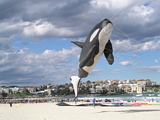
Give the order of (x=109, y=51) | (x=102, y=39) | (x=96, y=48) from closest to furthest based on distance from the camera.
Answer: (x=102, y=39), (x=96, y=48), (x=109, y=51)

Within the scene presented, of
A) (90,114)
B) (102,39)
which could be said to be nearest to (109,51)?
(102,39)

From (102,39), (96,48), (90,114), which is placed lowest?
(90,114)

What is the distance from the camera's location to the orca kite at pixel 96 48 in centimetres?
3775

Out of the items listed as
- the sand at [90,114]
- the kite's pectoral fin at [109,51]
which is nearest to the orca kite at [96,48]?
the kite's pectoral fin at [109,51]

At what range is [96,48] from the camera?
127 feet

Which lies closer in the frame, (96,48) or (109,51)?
(96,48)

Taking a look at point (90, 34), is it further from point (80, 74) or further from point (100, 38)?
point (80, 74)

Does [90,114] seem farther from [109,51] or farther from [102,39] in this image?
[102,39]

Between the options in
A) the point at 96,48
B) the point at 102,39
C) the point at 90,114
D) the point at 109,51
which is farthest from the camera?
the point at 90,114

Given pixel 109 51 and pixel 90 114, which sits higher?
pixel 109 51

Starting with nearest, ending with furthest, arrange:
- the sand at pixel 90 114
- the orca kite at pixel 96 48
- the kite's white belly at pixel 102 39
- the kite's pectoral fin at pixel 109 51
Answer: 1. the sand at pixel 90 114
2. the kite's white belly at pixel 102 39
3. the orca kite at pixel 96 48
4. the kite's pectoral fin at pixel 109 51

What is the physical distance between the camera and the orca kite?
3775cm

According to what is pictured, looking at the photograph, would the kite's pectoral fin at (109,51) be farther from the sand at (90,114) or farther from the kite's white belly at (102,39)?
the sand at (90,114)

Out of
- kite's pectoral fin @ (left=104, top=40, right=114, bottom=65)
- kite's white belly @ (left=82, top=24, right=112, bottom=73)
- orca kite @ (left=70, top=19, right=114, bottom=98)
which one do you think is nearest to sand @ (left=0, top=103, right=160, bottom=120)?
orca kite @ (left=70, top=19, right=114, bottom=98)
